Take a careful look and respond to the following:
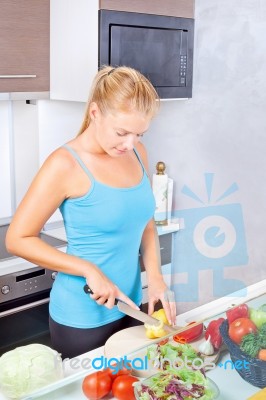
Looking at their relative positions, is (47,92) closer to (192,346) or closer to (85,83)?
(85,83)

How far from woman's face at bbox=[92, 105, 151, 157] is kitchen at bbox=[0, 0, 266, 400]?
1061 millimetres

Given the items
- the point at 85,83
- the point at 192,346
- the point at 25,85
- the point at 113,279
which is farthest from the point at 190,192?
the point at 192,346

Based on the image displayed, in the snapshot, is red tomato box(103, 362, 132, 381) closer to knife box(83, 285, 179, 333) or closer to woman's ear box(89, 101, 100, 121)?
knife box(83, 285, 179, 333)

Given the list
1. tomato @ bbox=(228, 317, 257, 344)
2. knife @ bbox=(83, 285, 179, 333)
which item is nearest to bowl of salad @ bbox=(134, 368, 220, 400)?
tomato @ bbox=(228, 317, 257, 344)

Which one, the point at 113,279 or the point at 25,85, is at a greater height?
the point at 25,85

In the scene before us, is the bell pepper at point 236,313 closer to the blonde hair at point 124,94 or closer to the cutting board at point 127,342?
the cutting board at point 127,342

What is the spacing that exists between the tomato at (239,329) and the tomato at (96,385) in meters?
0.28

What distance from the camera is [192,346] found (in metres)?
1.19

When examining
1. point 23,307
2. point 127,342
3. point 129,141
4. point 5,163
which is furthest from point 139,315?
point 5,163

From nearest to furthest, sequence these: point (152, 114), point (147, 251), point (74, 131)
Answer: point (152, 114), point (147, 251), point (74, 131)

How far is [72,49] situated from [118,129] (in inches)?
45.7

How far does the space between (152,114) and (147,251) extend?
0.45 m

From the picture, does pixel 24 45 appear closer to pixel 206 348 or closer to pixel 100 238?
pixel 100 238

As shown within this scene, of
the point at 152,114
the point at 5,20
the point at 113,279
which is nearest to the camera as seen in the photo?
the point at 152,114
